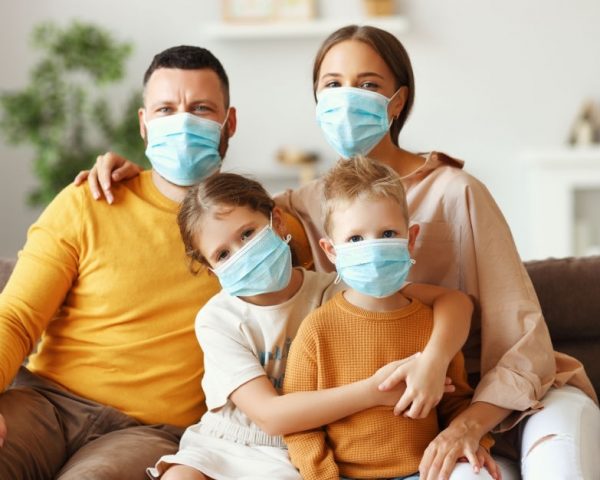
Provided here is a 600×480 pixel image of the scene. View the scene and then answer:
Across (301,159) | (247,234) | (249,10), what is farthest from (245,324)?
(249,10)

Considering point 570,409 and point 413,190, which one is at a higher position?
point 413,190

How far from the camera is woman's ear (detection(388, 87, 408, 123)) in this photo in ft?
6.88

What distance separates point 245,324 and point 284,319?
0.08m

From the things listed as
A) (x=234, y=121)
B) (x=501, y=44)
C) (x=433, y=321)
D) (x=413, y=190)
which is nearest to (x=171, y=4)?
(x=501, y=44)

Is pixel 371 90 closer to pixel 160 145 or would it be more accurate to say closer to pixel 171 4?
pixel 160 145

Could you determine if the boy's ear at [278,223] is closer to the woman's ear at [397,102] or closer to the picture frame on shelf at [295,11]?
the woman's ear at [397,102]

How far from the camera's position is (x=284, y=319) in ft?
6.13

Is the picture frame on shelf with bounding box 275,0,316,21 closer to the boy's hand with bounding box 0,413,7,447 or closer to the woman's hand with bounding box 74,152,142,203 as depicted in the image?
the woman's hand with bounding box 74,152,142,203

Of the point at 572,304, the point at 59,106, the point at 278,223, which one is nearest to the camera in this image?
the point at 278,223

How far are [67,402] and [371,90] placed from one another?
977mm

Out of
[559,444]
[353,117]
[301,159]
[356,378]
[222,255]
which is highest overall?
[353,117]

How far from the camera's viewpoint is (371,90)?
2061 millimetres

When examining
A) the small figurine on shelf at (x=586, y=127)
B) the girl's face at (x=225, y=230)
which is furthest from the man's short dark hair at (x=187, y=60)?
the small figurine on shelf at (x=586, y=127)

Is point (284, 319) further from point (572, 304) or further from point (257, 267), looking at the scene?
point (572, 304)
